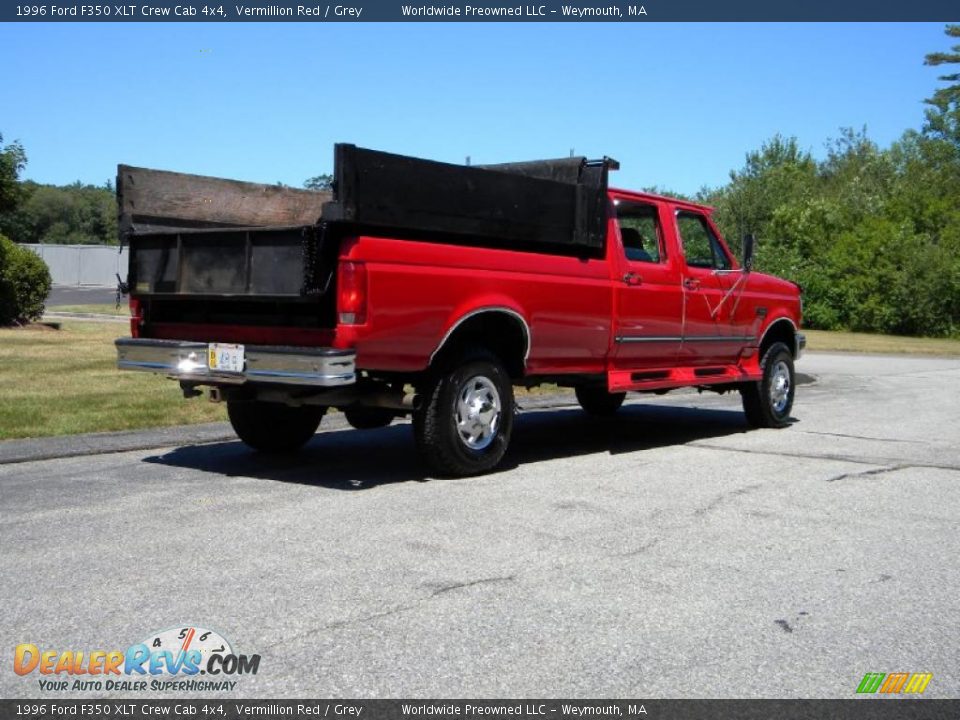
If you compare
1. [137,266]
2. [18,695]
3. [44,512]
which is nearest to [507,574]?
Result: [18,695]

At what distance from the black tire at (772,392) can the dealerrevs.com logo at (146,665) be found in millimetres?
7841

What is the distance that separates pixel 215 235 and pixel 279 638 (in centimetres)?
390

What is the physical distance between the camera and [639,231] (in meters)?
9.39

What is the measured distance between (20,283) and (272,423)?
46.4ft

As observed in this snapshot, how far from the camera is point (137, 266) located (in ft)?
26.0

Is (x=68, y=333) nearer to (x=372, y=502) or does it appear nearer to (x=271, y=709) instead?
(x=372, y=502)

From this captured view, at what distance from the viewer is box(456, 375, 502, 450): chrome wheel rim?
7.54 meters

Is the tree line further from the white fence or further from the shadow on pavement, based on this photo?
the shadow on pavement

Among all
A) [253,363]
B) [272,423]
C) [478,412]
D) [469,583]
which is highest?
[253,363]

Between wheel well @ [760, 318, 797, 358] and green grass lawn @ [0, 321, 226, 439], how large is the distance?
557cm

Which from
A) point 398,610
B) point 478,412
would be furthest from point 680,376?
point 398,610

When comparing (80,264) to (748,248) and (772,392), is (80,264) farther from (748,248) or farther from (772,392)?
(748,248)

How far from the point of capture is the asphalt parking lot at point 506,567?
3.90 meters

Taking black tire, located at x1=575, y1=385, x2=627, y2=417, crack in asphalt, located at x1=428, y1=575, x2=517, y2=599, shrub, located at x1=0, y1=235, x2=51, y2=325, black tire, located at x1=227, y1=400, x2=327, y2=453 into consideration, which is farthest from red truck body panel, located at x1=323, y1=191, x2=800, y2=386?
shrub, located at x1=0, y1=235, x2=51, y2=325
